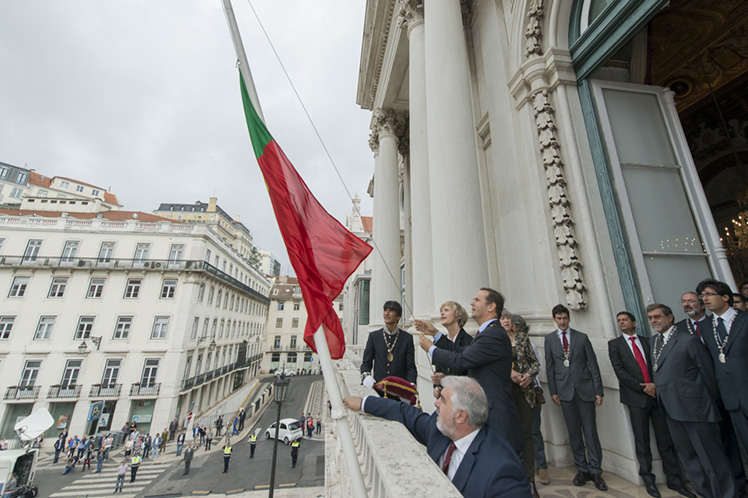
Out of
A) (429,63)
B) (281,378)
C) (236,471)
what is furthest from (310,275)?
(236,471)

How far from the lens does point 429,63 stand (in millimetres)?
5570

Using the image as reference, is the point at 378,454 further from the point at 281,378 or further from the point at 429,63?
the point at 281,378

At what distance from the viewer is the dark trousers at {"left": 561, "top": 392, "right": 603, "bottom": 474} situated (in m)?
3.11

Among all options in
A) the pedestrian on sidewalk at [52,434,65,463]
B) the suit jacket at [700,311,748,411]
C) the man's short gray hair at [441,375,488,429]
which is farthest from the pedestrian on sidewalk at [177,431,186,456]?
the suit jacket at [700,311,748,411]

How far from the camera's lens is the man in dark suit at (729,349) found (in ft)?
8.33

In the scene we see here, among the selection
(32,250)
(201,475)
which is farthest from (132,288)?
(201,475)

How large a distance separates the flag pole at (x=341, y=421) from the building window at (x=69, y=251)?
33.9 metres

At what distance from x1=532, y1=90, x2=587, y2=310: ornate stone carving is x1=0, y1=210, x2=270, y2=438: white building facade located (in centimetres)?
2826

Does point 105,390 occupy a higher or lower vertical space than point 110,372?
lower

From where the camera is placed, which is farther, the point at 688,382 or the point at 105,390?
the point at 105,390

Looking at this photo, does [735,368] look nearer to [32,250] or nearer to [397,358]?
[397,358]

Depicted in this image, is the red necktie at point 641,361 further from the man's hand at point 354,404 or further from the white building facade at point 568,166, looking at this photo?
the man's hand at point 354,404

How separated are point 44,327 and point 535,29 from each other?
114 ft

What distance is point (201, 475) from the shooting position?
663 inches
